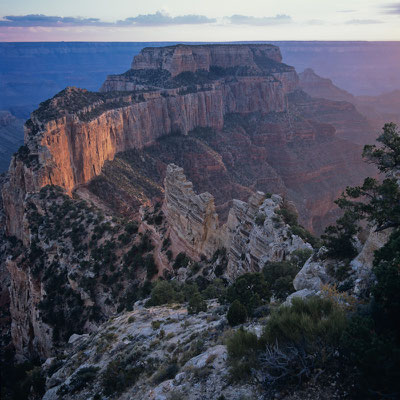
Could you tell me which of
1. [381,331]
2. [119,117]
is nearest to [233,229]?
[381,331]

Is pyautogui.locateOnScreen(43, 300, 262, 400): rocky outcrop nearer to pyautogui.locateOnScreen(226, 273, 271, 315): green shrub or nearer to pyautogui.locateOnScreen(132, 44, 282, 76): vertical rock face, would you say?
pyautogui.locateOnScreen(226, 273, 271, 315): green shrub

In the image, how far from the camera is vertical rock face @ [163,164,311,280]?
2302 cm

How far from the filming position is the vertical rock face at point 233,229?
23.0 metres

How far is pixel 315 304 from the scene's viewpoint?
34.8ft

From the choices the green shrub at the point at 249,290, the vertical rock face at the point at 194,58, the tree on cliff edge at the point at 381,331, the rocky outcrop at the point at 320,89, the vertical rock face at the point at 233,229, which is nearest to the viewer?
the tree on cliff edge at the point at 381,331

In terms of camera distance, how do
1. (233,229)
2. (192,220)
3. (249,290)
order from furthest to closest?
(192,220) < (233,229) < (249,290)

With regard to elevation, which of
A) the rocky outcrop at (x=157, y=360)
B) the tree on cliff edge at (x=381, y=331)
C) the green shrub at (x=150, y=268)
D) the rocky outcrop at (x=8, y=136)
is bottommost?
the rocky outcrop at (x=8, y=136)

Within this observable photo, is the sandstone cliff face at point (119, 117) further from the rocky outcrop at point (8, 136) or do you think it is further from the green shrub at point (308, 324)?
the rocky outcrop at point (8, 136)

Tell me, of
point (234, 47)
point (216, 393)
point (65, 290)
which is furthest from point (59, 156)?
point (234, 47)

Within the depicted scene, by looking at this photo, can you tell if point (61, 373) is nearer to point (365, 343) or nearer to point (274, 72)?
point (365, 343)

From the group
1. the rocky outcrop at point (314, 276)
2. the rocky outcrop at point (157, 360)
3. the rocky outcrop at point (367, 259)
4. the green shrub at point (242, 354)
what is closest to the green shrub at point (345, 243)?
the rocky outcrop at point (314, 276)

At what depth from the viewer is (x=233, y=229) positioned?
2719cm

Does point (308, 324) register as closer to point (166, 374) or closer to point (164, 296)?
point (166, 374)

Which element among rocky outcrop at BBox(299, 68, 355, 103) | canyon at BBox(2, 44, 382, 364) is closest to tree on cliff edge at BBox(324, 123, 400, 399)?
canyon at BBox(2, 44, 382, 364)
